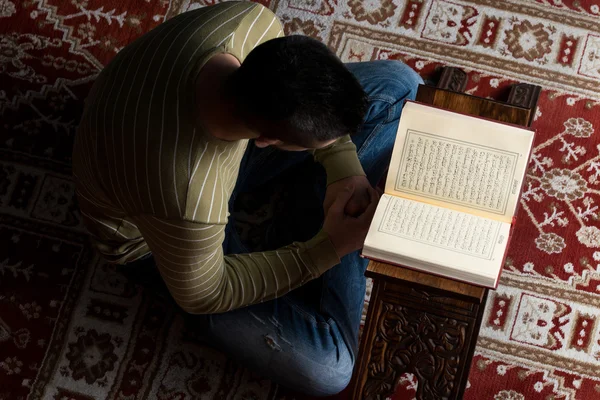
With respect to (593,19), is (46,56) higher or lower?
lower

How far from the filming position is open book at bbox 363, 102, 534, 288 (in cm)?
102

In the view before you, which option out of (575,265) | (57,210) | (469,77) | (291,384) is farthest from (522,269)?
(57,210)

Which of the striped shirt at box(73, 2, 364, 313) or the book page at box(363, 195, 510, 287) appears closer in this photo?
the striped shirt at box(73, 2, 364, 313)

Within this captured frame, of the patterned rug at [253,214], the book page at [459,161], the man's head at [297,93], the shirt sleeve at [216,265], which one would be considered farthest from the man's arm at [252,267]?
the patterned rug at [253,214]

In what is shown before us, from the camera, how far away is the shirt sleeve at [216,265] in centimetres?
96

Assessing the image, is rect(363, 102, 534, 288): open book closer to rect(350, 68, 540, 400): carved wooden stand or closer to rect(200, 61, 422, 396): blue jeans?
rect(350, 68, 540, 400): carved wooden stand

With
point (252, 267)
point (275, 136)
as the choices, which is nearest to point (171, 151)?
point (275, 136)

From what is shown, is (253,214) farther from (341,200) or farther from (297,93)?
(297,93)

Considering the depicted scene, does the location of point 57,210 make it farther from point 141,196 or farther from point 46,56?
point 141,196

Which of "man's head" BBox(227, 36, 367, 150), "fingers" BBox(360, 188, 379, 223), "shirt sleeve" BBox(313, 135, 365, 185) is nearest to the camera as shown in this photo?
"man's head" BBox(227, 36, 367, 150)

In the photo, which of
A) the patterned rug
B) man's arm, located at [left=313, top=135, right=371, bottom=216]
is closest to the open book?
man's arm, located at [left=313, top=135, right=371, bottom=216]

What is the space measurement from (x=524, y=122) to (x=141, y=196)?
2.09ft

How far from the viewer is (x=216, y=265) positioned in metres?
1.05

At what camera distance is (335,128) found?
2.72ft
